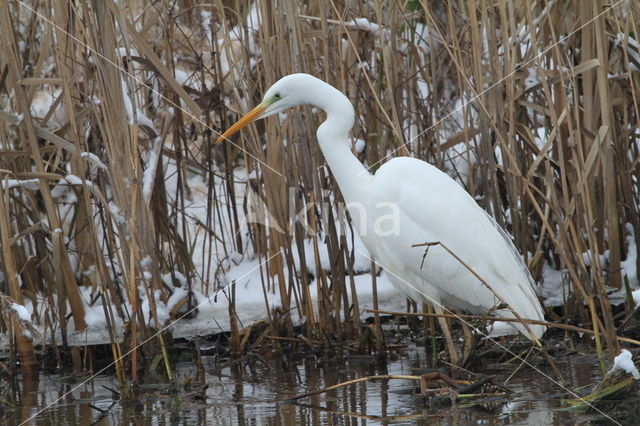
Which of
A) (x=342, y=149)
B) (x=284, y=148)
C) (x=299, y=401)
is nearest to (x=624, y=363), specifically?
(x=299, y=401)

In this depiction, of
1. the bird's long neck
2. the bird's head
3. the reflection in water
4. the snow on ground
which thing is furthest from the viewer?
the bird's long neck

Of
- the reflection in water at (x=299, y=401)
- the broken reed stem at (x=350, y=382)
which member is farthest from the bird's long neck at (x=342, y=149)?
the broken reed stem at (x=350, y=382)

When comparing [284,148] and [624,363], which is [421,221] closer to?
[284,148]

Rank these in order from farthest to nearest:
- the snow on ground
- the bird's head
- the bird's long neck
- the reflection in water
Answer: the bird's long neck < the bird's head < the reflection in water < the snow on ground

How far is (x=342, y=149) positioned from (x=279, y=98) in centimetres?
36

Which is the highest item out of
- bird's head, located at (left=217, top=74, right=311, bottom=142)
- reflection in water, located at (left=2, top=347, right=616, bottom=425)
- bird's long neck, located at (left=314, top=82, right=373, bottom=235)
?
bird's head, located at (left=217, top=74, right=311, bottom=142)

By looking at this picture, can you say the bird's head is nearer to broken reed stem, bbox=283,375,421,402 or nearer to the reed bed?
the reed bed

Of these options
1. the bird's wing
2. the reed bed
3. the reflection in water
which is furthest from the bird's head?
the reflection in water

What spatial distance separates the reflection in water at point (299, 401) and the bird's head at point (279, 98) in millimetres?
1040

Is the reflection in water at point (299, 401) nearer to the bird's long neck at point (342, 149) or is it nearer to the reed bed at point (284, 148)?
the reed bed at point (284, 148)

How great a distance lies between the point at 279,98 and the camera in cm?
352

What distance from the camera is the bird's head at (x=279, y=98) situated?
346cm

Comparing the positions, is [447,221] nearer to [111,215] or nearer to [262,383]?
[262,383]

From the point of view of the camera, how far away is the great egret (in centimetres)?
360
